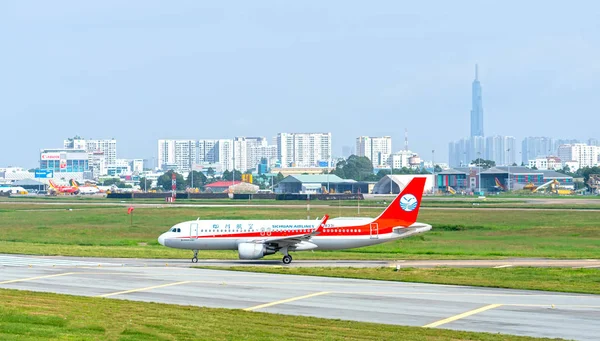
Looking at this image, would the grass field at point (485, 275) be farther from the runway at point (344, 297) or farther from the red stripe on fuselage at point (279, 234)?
the red stripe on fuselage at point (279, 234)

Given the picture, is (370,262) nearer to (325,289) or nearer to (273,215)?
(325,289)

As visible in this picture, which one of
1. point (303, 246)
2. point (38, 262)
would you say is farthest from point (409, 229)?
point (38, 262)

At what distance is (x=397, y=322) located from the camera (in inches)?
1188

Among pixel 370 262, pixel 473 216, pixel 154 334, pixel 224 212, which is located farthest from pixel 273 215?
pixel 154 334

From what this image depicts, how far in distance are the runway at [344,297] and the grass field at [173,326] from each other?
1764 mm

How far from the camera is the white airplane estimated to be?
178 feet

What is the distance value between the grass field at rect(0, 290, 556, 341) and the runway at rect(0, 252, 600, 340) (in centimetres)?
176

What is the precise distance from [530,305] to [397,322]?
663cm

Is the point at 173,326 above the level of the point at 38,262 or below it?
above

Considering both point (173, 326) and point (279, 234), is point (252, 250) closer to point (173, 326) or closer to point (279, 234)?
point (279, 234)

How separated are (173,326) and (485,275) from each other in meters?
20.6

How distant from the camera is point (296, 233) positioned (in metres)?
54.4

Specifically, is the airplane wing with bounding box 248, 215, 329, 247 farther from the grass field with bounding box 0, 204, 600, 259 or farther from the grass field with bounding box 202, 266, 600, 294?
the grass field with bounding box 202, 266, 600, 294

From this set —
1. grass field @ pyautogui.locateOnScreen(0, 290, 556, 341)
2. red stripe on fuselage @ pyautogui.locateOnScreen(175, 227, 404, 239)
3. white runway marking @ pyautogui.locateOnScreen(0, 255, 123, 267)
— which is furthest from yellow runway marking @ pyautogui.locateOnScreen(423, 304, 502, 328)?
white runway marking @ pyautogui.locateOnScreen(0, 255, 123, 267)
